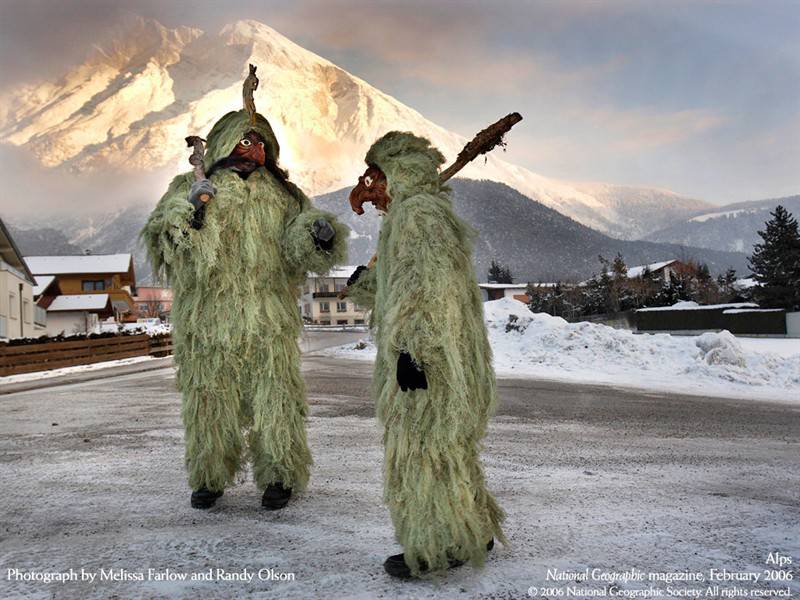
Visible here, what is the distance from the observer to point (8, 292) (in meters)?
21.6

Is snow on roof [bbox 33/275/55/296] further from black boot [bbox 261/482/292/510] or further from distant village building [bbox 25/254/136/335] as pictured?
black boot [bbox 261/482/292/510]

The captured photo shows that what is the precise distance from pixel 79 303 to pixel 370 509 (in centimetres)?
3802

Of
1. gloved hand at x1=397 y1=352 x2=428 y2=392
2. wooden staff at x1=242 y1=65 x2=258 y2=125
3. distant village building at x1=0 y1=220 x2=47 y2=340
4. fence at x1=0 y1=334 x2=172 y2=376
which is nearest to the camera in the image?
gloved hand at x1=397 y1=352 x2=428 y2=392

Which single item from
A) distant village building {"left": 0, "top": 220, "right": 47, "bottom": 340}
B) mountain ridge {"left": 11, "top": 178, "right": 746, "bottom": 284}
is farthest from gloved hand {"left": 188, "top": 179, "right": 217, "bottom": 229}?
mountain ridge {"left": 11, "top": 178, "right": 746, "bottom": 284}

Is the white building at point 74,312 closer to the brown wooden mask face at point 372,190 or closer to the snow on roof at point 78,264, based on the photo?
the snow on roof at point 78,264

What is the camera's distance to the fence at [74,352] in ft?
46.0

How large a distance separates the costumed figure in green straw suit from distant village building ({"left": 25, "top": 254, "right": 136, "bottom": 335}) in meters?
36.2

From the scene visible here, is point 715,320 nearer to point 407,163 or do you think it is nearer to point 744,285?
point 744,285

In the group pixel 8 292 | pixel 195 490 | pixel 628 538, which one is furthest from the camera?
pixel 8 292

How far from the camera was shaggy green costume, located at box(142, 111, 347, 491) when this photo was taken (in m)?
3.00

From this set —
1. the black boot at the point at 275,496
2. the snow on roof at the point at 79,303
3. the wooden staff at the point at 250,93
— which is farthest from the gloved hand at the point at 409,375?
the snow on roof at the point at 79,303

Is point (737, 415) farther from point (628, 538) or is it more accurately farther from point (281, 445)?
point (281, 445)

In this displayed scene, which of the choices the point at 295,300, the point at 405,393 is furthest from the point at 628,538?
the point at 295,300

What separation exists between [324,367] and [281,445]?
10.3 meters
